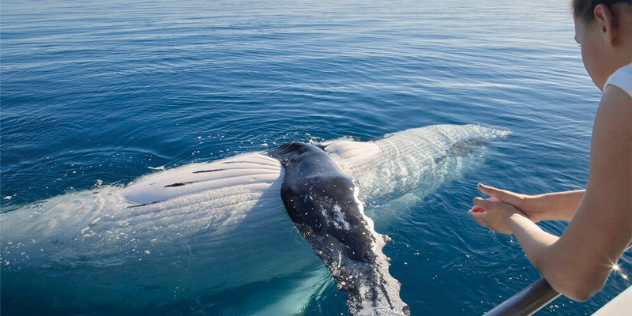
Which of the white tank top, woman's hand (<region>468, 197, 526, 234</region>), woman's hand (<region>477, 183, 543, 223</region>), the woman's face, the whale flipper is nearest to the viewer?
the white tank top

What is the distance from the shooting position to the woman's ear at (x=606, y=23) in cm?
206

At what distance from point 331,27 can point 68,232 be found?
2925cm

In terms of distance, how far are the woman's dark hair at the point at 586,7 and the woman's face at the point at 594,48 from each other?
27 mm

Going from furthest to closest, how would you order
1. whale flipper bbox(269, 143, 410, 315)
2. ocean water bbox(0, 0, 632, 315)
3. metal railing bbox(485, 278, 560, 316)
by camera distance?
ocean water bbox(0, 0, 632, 315) < whale flipper bbox(269, 143, 410, 315) < metal railing bbox(485, 278, 560, 316)

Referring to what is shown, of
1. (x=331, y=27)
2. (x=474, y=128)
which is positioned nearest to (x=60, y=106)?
(x=474, y=128)

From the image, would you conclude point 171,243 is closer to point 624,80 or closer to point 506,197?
point 506,197

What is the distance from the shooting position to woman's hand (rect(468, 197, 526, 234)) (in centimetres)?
Result: 293

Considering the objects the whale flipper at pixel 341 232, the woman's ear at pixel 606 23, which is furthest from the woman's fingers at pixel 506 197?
the whale flipper at pixel 341 232

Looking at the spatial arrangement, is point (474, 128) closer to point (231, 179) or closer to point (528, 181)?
point (528, 181)

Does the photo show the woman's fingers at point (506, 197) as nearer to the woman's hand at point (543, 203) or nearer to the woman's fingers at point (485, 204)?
the woman's hand at point (543, 203)

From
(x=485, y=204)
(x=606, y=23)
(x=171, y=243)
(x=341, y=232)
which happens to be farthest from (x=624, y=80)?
(x=171, y=243)

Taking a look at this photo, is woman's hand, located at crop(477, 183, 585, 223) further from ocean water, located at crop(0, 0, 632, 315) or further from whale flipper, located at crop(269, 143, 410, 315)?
ocean water, located at crop(0, 0, 632, 315)

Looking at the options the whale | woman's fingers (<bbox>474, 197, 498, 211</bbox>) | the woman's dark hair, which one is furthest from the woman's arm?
the whale

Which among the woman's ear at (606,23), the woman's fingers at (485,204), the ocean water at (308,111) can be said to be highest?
the woman's ear at (606,23)
